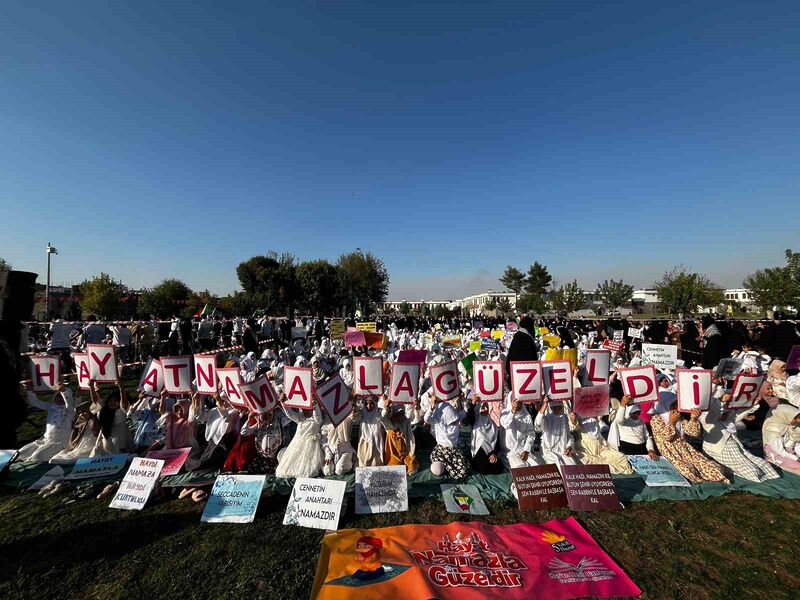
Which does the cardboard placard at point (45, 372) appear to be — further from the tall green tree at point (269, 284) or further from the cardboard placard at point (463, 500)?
the tall green tree at point (269, 284)

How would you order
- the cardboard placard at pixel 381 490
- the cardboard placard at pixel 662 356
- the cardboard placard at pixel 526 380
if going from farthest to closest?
the cardboard placard at pixel 662 356, the cardboard placard at pixel 526 380, the cardboard placard at pixel 381 490

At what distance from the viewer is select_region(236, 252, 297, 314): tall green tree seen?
50.2m

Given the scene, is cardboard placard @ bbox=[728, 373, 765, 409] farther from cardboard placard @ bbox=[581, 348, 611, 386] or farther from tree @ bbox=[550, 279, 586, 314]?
tree @ bbox=[550, 279, 586, 314]

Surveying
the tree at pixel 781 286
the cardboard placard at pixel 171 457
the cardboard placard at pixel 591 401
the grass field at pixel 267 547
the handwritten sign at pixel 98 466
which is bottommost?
the grass field at pixel 267 547

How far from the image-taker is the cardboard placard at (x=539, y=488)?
5.44m

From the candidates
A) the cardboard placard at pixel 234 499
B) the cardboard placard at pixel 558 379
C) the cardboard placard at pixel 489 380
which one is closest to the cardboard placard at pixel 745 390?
the cardboard placard at pixel 558 379

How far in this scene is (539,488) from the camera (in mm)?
5535

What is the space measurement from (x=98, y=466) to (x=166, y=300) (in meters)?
64.7

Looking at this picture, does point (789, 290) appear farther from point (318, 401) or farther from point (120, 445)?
point (120, 445)

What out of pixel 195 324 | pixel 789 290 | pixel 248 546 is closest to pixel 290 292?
pixel 195 324

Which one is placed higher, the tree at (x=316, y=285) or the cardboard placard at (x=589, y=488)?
the tree at (x=316, y=285)

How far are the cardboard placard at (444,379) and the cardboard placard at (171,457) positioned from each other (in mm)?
4401

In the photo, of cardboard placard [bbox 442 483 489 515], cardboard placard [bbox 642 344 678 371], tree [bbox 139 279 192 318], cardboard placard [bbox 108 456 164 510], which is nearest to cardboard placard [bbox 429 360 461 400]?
cardboard placard [bbox 442 483 489 515]

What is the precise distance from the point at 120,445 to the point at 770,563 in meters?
10.0
